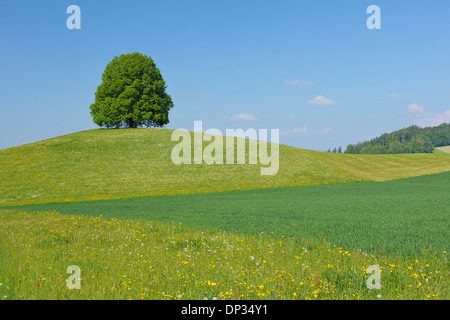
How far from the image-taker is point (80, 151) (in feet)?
186

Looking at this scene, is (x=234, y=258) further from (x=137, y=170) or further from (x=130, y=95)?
(x=130, y=95)

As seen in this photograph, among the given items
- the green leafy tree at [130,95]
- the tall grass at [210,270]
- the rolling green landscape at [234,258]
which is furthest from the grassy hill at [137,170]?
the tall grass at [210,270]

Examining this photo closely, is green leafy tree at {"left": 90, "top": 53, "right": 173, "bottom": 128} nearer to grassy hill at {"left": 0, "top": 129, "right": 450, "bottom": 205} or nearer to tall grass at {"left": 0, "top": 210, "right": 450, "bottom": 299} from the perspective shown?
grassy hill at {"left": 0, "top": 129, "right": 450, "bottom": 205}

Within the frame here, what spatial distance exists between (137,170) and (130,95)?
26.9m

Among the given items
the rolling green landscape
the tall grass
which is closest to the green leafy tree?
the rolling green landscape

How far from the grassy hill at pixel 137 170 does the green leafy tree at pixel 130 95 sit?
3611 mm

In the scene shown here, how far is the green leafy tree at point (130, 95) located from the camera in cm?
6894

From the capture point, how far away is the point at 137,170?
48.1 meters

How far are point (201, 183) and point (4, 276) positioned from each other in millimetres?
36627

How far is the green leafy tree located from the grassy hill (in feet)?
11.8

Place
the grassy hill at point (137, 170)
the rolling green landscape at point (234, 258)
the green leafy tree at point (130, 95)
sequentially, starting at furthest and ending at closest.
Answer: the green leafy tree at point (130, 95) → the grassy hill at point (137, 170) → the rolling green landscape at point (234, 258)

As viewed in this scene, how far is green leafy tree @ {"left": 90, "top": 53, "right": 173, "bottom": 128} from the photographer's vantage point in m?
68.9

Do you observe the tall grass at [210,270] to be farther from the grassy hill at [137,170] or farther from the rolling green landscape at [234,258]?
the grassy hill at [137,170]

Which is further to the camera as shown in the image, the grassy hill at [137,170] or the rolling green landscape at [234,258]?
the grassy hill at [137,170]
